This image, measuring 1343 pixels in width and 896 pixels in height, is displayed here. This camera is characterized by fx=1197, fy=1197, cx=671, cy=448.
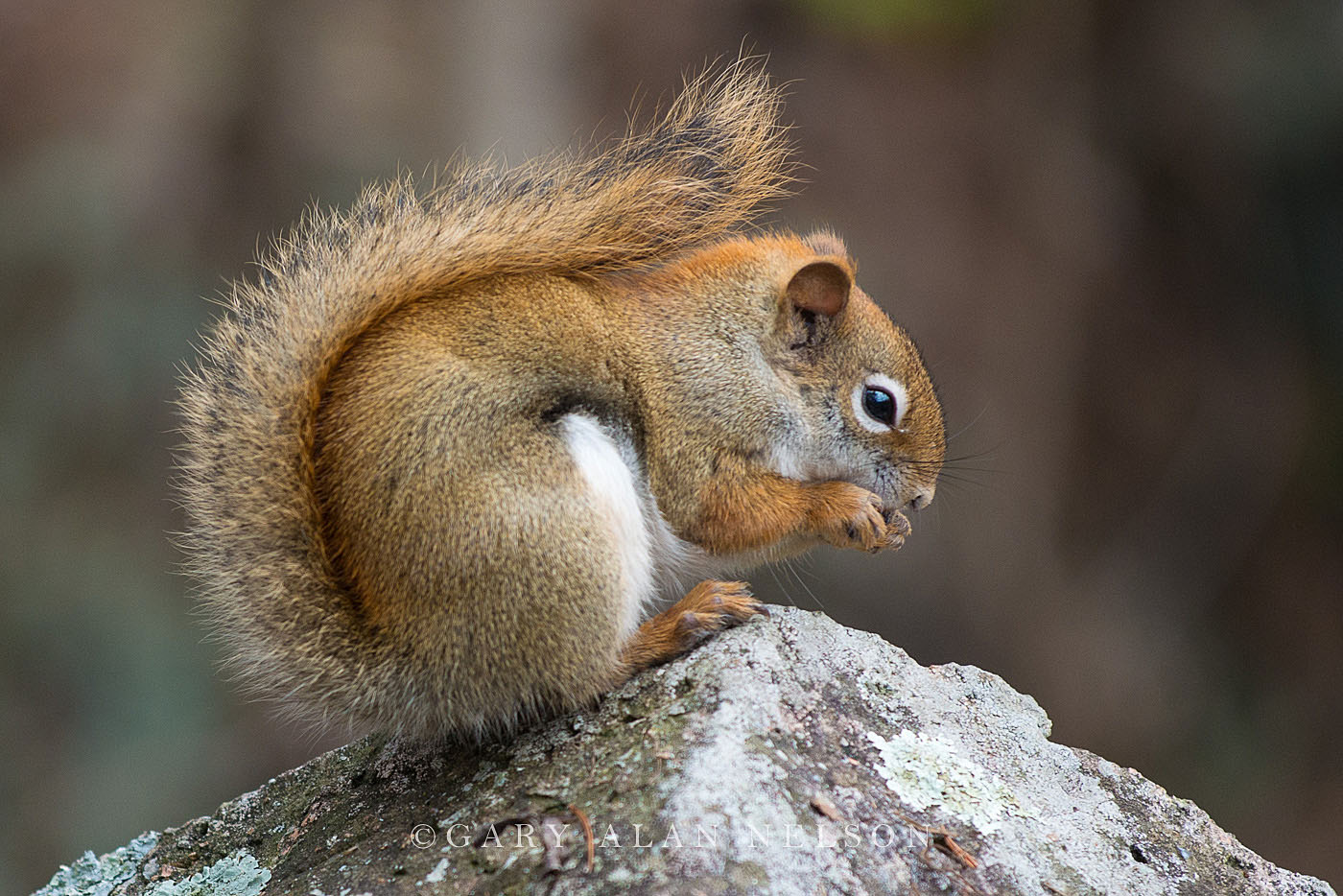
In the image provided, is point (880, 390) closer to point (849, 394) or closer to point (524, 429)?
point (849, 394)

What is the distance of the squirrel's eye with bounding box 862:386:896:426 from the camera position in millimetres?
2408

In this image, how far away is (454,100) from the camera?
493 centimetres

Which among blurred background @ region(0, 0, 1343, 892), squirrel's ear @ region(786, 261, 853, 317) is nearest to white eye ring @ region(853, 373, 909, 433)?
squirrel's ear @ region(786, 261, 853, 317)

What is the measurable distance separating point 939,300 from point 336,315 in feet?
12.7

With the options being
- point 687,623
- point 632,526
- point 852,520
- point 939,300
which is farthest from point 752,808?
point 939,300

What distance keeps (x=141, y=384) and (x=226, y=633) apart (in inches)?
113

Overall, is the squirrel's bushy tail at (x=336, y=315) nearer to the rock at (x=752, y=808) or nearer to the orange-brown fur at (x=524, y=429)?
the orange-brown fur at (x=524, y=429)

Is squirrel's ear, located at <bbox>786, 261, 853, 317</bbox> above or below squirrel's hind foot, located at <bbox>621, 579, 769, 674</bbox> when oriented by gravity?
above

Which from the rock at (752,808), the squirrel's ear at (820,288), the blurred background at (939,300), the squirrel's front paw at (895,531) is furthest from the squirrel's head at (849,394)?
the blurred background at (939,300)

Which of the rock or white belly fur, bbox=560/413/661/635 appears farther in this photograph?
white belly fur, bbox=560/413/661/635

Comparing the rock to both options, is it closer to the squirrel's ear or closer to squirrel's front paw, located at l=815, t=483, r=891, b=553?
squirrel's front paw, located at l=815, t=483, r=891, b=553

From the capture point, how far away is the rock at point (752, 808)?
161 cm

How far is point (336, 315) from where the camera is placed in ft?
6.49

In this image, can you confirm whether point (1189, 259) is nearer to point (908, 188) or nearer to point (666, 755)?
point (908, 188)
